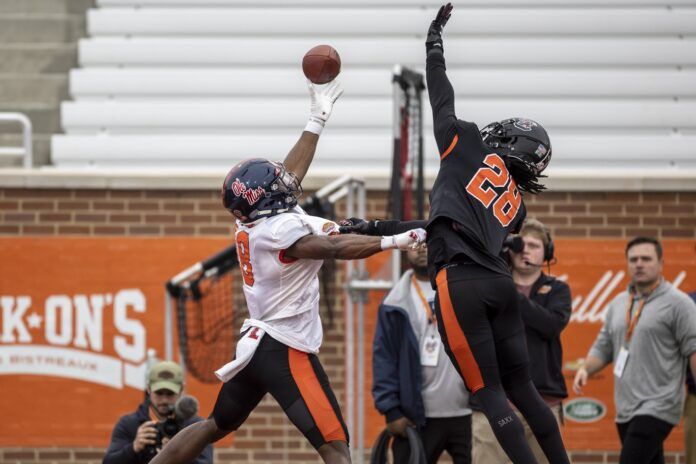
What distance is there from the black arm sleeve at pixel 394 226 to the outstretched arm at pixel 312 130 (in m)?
0.78

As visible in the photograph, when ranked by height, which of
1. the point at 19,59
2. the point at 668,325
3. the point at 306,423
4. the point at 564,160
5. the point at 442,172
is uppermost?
the point at 19,59

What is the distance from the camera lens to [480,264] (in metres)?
6.18

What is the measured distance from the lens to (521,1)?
1216 cm

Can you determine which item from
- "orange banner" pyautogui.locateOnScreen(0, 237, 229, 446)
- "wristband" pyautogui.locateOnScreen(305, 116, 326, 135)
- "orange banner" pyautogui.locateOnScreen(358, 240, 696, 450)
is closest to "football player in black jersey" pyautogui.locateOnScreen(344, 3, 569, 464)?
"wristband" pyautogui.locateOnScreen(305, 116, 326, 135)

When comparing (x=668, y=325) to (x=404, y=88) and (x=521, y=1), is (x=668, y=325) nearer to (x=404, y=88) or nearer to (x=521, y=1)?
(x=404, y=88)

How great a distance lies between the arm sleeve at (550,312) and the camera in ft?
24.4

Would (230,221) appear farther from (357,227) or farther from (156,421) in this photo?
(357,227)

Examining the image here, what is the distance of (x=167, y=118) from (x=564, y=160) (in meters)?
3.44

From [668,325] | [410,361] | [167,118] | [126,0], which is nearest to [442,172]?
[410,361]

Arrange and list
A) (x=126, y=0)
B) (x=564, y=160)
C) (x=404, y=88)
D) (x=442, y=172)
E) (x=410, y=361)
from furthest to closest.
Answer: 1. (x=126, y=0)
2. (x=564, y=160)
3. (x=404, y=88)
4. (x=410, y=361)
5. (x=442, y=172)

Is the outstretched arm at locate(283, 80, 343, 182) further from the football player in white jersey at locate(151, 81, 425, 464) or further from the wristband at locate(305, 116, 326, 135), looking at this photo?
the football player in white jersey at locate(151, 81, 425, 464)

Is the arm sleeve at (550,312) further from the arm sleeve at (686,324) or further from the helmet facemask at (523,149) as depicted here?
the helmet facemask at (523,149)

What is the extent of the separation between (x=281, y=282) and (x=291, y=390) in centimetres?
52

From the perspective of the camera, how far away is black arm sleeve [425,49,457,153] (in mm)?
6219
